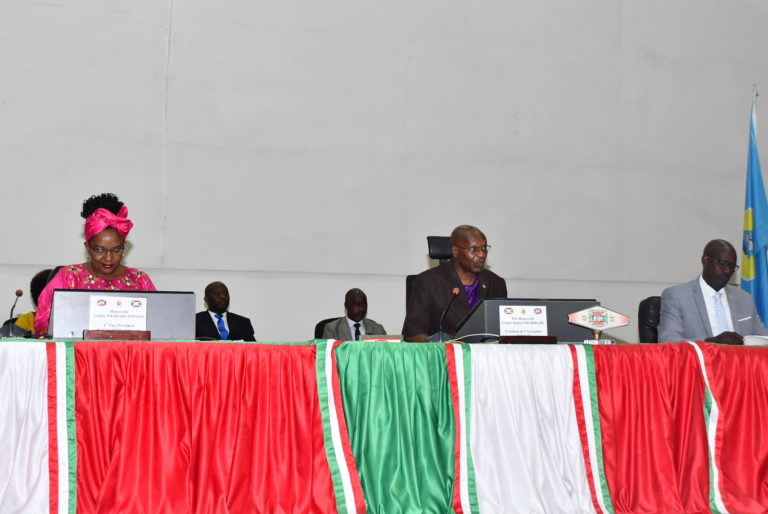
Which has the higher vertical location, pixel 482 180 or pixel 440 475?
pixel 482 180

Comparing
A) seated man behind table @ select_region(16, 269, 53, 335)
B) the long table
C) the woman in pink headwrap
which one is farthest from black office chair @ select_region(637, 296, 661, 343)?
seated man behind table @ select_region(16, 269, 53, 335)

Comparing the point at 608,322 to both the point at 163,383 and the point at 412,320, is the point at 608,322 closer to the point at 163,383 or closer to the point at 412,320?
the point at 412,320

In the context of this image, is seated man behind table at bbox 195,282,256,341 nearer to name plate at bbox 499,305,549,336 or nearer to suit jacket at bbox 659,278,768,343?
suit jacket at bbox 659,278,768,343

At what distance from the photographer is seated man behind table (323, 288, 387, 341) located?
7.32m

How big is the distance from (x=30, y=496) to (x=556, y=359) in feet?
7.13

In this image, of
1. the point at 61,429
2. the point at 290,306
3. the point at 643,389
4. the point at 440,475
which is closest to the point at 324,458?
the point at 440,475

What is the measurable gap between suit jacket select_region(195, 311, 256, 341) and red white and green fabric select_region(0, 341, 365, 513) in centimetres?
353

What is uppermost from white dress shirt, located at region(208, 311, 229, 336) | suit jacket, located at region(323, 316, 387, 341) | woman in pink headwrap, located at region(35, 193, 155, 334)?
woman in pink headwrap, located at region(35, 193, 155, 334)

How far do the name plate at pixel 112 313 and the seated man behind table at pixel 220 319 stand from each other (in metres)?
3.44

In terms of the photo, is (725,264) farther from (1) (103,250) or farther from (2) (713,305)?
(1) (103,250)

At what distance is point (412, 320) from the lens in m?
4.99

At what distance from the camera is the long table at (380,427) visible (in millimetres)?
3434

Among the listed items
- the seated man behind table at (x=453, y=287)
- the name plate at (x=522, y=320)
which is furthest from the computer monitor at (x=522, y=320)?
the seated man behind table at (x=453, y=287)

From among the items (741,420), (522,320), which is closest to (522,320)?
(522,320)
